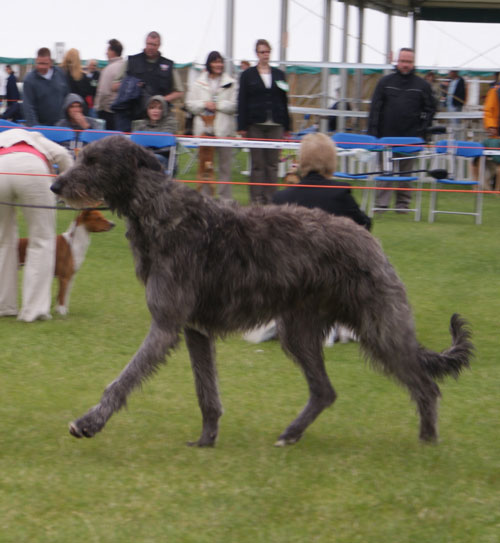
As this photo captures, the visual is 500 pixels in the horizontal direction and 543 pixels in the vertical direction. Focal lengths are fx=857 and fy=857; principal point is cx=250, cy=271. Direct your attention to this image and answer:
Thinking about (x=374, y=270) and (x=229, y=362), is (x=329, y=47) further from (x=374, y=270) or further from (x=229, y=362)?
(x=374, y=270)

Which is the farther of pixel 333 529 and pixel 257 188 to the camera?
pixel 257 188

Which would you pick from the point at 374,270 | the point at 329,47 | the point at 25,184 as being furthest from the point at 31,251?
the point at 329,47

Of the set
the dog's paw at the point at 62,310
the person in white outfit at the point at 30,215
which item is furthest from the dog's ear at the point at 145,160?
the dog's paw at the point at 62,310

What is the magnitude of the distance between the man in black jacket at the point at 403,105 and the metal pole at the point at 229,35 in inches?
109

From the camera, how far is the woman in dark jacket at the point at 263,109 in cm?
1098

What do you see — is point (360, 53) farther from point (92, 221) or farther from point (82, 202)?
point (82, 202)

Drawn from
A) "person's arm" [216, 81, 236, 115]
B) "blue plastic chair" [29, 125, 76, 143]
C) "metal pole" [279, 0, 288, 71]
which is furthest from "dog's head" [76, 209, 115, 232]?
"metal pole" [279, 0, 288, 71]

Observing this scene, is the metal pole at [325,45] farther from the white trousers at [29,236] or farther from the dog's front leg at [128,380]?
the dog's front leg at [128,380]

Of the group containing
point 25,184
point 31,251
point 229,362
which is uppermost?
point 25,184

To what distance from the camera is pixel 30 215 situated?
666 centimetres

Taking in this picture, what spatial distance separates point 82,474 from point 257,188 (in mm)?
7873

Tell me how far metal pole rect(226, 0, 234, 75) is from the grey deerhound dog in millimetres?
9700

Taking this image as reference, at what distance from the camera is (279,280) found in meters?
4.16

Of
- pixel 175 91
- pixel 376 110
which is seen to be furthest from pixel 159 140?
pixel 376 110
